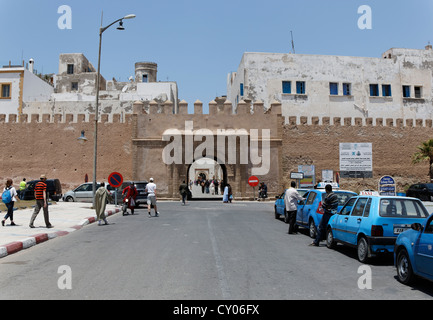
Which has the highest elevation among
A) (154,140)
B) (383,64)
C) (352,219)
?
(383,64)

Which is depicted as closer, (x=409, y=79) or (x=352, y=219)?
(x=352, y=219)

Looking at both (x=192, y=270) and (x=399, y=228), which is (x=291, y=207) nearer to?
(x=399, y=228)

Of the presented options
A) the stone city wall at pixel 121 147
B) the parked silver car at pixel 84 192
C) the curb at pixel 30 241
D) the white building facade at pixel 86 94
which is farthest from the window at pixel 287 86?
the curb at pixel 30 241

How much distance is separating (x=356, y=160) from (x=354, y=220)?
28.2 m

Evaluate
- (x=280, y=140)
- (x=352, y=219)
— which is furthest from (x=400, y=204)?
(x=280, y=140)

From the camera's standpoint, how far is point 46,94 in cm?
5200

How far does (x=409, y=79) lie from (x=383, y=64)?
3.47 metres

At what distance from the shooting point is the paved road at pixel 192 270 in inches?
227

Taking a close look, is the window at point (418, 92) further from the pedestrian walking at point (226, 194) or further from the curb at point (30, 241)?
the curb at point (30, 241)

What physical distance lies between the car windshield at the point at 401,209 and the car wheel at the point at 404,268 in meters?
1.61

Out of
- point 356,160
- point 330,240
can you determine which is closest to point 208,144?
point 356,160
